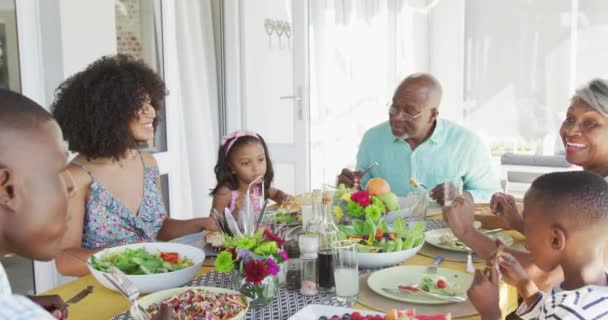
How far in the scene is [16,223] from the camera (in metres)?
0.90

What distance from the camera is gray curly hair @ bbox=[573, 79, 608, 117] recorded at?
2.07 meters

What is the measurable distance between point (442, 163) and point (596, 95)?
3.37ft

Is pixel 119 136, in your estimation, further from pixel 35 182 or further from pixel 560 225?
pixel 560 225

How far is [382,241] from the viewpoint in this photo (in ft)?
5.99

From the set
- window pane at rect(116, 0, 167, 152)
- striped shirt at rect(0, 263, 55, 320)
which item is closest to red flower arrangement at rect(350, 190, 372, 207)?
striped shirt at rect(0, 263, 55, 320)

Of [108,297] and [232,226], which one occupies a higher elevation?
[232,226]

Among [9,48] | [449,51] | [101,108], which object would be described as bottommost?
[101,108]

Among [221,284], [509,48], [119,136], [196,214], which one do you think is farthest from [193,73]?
[509,48]

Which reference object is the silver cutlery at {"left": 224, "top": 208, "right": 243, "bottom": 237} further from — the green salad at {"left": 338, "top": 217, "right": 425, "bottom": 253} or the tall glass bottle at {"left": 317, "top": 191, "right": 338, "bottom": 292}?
the green salad at {"left": 338, "top": 217, "right": 425, "bottom": 253}

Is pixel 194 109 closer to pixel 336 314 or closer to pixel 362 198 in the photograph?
pixel 362 198

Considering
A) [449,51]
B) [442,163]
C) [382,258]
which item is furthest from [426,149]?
[449,51]

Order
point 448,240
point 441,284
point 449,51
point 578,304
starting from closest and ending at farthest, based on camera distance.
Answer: point 578,304, point 441,284, point 448,240, point 449,51

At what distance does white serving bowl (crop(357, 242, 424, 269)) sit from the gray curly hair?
889 millimetres

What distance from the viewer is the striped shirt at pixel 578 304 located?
1.20 m
